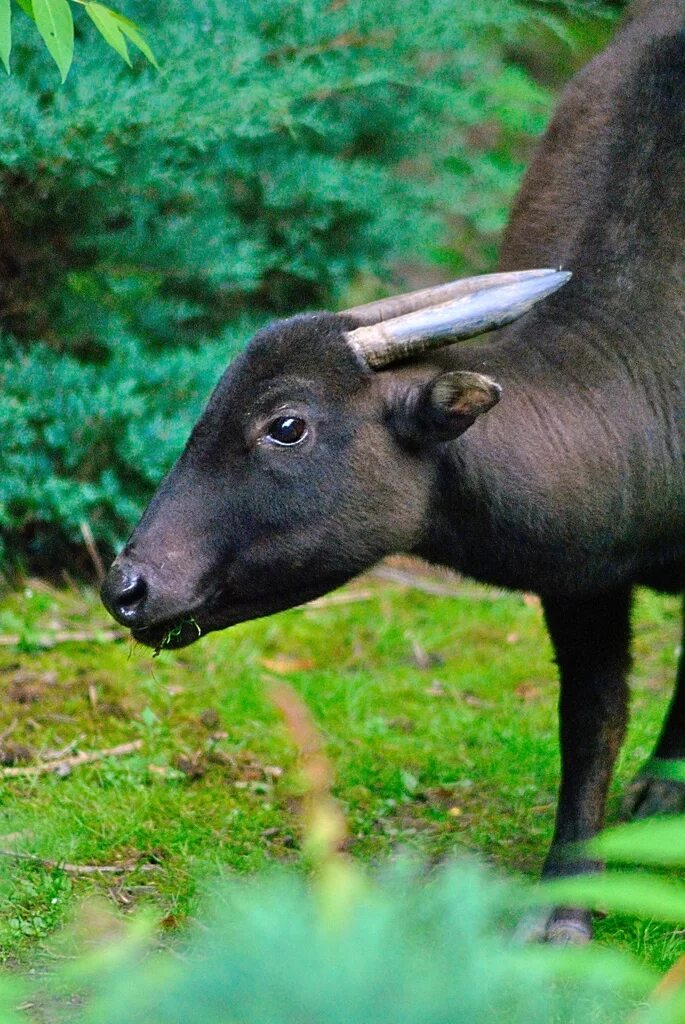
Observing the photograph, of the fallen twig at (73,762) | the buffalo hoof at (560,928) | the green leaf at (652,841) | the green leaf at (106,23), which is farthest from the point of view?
the fallen twig at (73,762)

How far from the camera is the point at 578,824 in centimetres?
473

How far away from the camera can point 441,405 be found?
411 centimetres

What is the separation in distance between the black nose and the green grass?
76cm

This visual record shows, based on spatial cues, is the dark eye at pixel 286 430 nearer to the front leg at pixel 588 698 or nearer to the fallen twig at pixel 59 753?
the front leg at pixel 588 698

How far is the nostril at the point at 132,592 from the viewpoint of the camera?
4016mm

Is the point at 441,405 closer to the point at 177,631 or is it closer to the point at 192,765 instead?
the point at 177,631

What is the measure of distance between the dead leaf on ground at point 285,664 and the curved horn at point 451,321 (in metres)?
2.65

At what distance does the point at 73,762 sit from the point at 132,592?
156 cm

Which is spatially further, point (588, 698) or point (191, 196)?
point (191, 196)

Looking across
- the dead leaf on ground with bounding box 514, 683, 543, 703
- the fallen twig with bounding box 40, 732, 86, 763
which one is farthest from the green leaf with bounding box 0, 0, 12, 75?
the dead leaf on ground with bounding box 514, 683, 543, 703

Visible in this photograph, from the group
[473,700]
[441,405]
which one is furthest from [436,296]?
[473,700]

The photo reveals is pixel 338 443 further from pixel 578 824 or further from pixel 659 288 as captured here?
pixel 578 824

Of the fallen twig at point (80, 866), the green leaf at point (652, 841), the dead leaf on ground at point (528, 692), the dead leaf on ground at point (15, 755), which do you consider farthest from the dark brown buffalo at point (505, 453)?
the green leaf at point (652, 841)

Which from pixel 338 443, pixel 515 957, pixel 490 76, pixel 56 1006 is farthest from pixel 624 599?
pixel 490 76
